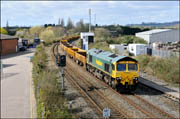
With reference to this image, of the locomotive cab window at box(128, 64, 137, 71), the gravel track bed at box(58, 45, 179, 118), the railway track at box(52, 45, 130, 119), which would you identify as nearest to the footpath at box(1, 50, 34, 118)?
the railway track at box(52, 45, 130, 119)

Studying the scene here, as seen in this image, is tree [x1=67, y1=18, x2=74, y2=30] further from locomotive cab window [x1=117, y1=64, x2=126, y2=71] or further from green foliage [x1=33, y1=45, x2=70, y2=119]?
green foliage [x1=33, y1=45, x2=70, y2=119]

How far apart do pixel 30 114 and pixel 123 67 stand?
7723mm

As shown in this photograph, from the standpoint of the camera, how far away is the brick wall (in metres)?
45.8

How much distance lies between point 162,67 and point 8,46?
3528 cm

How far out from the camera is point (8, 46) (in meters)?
48.3

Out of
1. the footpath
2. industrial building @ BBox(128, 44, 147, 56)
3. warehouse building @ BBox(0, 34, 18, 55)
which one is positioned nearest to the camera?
the footpath

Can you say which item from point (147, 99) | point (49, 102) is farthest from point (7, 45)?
point (147, 99)

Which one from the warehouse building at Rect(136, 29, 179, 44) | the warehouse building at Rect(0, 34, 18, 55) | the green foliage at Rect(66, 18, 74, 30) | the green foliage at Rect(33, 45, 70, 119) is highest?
the green foliage at Rect(66, 18, 74, 30)

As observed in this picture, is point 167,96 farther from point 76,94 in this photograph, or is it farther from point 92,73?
point 92,73

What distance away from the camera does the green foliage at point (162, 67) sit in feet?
72.0

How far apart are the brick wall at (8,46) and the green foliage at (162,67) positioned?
29994 millimetres

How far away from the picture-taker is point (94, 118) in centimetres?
1240

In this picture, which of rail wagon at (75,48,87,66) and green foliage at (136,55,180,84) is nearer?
green foliage at (136,55,180,84)

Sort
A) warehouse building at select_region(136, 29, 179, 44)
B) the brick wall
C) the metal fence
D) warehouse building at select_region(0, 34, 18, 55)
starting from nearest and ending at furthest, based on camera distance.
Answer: the metal fence < warehouse building at select_region(0, 34, 18, 55) < the brick wall < warehouse building at select_region(136, 29, 179, 44)
